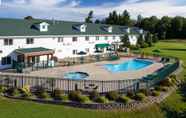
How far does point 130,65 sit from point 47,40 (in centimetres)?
1596

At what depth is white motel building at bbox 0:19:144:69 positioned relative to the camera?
42344mm

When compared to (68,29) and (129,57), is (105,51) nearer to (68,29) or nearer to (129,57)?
(129,57)

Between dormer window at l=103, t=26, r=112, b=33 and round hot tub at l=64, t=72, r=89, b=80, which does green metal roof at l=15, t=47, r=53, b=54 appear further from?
dormer window at l=103, t=26, r=112, b=33

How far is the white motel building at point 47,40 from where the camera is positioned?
42344mm

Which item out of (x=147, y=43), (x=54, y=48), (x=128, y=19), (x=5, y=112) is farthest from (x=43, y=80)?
(x=128, y=19)

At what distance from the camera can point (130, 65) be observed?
51.6 meters

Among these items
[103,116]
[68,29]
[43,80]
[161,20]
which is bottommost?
[103,116]

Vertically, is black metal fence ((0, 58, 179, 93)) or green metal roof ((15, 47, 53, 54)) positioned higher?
green metal roof ((15, 47, 53, 54))

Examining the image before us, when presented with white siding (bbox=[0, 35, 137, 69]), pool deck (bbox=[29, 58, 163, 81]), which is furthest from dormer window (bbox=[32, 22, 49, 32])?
pool deck (bbox=[29, 58, 163, 81])

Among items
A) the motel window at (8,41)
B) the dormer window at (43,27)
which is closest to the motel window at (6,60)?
the motel window at (8,41)

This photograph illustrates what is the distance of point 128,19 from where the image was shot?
120 metres

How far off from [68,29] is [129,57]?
1464cm

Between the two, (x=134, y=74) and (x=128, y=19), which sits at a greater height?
(x=128, y=19)

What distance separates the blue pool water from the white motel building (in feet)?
33.7
